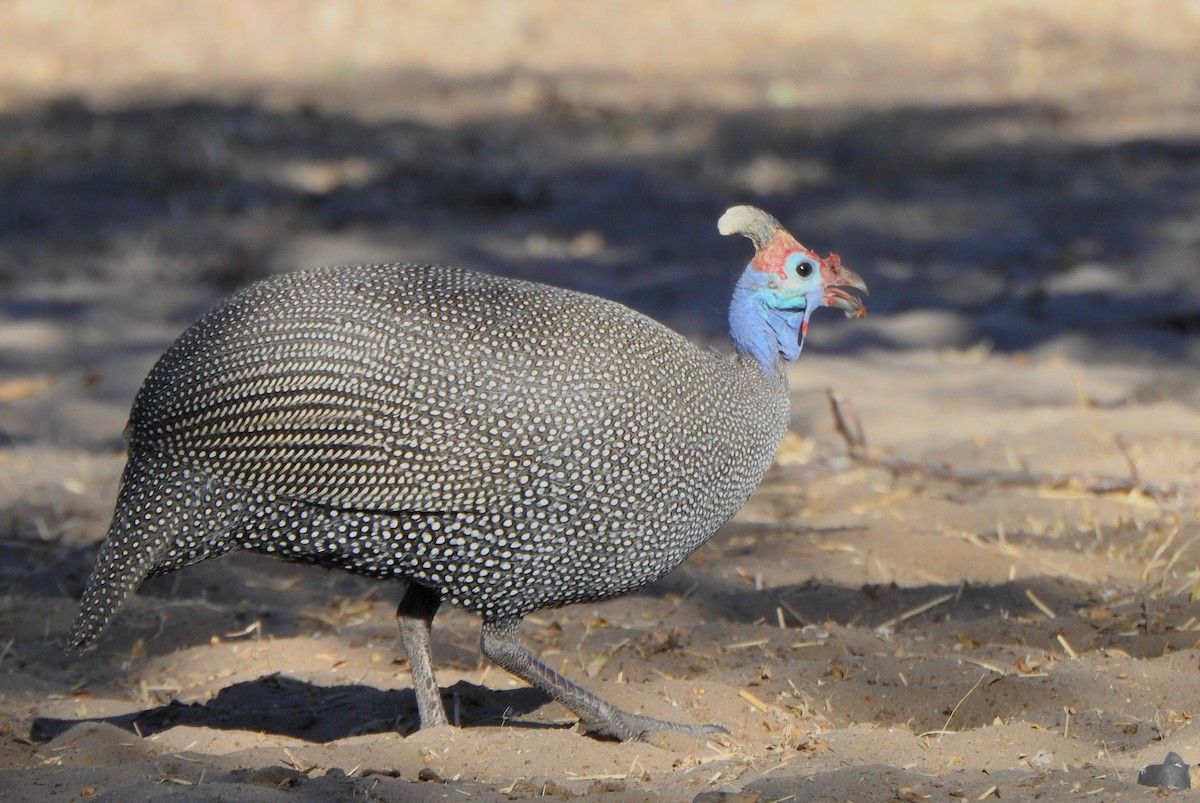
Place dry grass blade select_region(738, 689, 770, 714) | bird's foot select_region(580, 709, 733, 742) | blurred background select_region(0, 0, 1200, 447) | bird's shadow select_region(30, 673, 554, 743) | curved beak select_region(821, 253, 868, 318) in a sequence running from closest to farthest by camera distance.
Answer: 1. bird's foot select_region(580, 709, 733, 742)
2. dry grass blade select_region(738, 689, 770, 714)
3. bird's shadow select_region(30, 673, 554, 743)
4. curved beak select_region(821, 253, 868, 318)
5. blurred background select_region(0, 0, 1200, 447)

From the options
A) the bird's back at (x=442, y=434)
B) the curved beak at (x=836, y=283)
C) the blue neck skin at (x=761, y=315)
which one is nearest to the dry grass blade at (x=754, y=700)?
the bird's back at (x=442, y=434)

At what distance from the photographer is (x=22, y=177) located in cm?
1139

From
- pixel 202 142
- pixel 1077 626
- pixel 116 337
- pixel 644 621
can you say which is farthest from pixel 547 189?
pixel 1077 626

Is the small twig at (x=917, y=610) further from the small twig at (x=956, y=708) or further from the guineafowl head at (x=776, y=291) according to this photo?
the guineafowl head at (x=776, y=291)

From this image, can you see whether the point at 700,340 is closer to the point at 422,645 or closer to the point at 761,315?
the point at 761,315

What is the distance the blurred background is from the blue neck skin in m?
3.46

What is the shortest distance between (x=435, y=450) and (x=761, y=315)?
42.4 inches

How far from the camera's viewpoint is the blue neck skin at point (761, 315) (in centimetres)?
413

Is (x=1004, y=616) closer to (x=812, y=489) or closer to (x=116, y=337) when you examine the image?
(x=812, y=489)

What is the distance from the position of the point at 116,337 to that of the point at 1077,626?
239 inches

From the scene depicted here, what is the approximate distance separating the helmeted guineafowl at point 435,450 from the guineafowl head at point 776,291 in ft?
1.10

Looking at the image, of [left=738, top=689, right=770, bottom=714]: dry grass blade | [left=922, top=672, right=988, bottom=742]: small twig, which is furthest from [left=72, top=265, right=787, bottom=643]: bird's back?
[left=922, top=672, right=988, bottom=742]: small twig

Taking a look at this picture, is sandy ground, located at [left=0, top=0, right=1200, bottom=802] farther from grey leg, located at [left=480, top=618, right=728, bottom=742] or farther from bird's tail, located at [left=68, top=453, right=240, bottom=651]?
bird's tail, located at [left=68, top=453, right=240, bottom=651]

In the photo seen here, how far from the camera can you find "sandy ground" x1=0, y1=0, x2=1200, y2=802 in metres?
3.58
